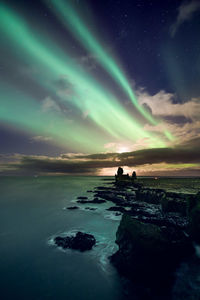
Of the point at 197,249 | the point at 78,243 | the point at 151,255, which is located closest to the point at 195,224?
the point at 197,249

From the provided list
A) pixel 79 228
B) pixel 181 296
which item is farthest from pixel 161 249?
pixel 79 228

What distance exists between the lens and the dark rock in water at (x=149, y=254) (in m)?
12.2

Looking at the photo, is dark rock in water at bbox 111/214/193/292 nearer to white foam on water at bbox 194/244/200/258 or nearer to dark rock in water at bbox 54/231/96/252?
white foam on water at bbox 194/244/200/258

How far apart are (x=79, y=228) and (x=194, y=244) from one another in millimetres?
18769

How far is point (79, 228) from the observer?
26531 mm

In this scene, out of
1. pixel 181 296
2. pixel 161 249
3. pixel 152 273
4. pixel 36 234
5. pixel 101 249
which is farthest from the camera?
pixel 36 234

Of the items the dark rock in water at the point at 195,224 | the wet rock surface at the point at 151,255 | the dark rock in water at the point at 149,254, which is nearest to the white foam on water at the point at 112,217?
the wet rock surface at the point at 151,255

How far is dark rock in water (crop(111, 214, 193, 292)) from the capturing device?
40.2 feet

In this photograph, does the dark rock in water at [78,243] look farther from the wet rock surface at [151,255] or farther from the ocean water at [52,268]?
the wet rock surface at [151,255]

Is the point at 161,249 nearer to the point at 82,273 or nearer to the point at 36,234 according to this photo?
the point at 82,273

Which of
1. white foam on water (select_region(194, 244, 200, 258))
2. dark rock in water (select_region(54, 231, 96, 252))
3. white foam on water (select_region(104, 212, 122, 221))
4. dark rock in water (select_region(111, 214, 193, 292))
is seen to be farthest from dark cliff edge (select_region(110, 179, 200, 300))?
white foam on water (select_region(104, 212, 122, 221))

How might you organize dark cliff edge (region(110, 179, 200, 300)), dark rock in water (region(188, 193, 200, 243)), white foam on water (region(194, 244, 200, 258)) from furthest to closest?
dark rock in water (region(188, 193, 200, 243)) < white foam on water (region(194, 244, 200, 258)) < dark cliff edge (region(110, 179, 200, 300))

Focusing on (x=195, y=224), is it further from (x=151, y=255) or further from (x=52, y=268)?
(x=52, y=268)

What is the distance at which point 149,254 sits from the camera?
12945 mm
